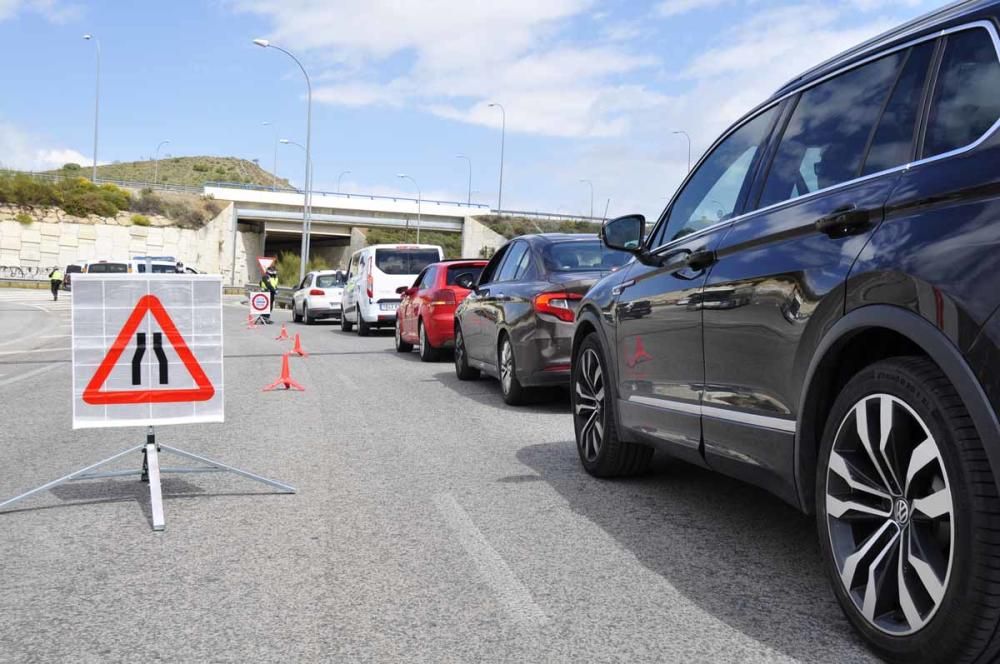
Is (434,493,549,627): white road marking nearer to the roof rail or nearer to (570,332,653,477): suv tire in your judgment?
(570,332,653,477): suv tire

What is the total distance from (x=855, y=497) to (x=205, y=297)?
382 cm

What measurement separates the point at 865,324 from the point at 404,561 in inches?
90.1

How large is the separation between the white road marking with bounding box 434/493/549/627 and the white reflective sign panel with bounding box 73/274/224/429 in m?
1.54

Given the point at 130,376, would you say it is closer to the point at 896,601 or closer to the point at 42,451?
the point at 42,451

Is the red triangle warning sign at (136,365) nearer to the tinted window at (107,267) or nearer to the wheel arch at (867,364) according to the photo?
the wheel arch at (867,364)

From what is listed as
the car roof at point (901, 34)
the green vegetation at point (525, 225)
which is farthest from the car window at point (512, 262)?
the green vegetation at point (525, 225)

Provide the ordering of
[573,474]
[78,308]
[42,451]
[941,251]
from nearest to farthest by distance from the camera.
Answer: [941,251], [78,308], [573,474], [42,451]

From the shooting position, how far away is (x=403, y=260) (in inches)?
893

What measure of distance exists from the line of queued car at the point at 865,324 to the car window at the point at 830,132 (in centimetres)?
1

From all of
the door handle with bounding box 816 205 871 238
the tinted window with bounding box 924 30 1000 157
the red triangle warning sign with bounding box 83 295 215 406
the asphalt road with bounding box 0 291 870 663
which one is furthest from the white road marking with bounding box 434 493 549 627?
the tinted window with bounding box 924 30 1000 157

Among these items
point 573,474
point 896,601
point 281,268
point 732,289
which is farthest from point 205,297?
point 281,268

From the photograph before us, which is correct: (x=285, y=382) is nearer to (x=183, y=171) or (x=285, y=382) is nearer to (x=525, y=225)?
(x=525, y=225)

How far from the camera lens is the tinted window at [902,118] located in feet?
10.9

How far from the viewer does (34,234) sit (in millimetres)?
72938
